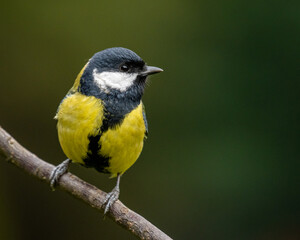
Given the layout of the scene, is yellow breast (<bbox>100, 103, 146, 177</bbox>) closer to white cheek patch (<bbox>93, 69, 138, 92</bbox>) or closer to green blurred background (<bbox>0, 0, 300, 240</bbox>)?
white cheek patch (<bbox>93, 69, 138, 92</bbox>)

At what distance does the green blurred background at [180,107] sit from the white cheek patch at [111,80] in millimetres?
1403

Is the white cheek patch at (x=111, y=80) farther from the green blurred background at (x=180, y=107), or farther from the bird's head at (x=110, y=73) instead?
the green blurred background at (x=180, y=107)

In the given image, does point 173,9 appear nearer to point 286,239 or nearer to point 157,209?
point 157,209

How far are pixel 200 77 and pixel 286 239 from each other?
1.42m

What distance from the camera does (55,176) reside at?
9.08 feet

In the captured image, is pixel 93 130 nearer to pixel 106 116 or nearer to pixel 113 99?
pixel 106 116

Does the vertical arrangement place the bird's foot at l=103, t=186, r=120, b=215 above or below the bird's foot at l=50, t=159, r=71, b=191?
above

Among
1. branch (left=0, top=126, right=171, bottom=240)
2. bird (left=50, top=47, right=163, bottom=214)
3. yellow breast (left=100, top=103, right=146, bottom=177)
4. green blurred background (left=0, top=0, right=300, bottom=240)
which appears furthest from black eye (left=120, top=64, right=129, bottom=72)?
green blurred background (left=0, top=0, right=300, bottom=240)

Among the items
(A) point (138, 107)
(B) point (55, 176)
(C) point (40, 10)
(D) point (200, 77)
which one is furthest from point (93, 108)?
(C) point (40, 10)

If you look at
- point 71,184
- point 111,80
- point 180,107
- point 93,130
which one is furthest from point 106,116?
point 180,107

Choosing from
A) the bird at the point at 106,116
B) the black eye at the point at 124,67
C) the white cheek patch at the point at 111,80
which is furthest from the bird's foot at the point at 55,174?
the black eye at the point at 124,67

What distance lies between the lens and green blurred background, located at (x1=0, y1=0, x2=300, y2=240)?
3.86 meters

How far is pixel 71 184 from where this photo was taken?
2.72 m

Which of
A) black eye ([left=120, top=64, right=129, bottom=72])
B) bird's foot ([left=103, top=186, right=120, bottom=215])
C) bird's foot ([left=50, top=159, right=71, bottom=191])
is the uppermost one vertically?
black eye ([left=120, top=64, right=129, bottom=72])
